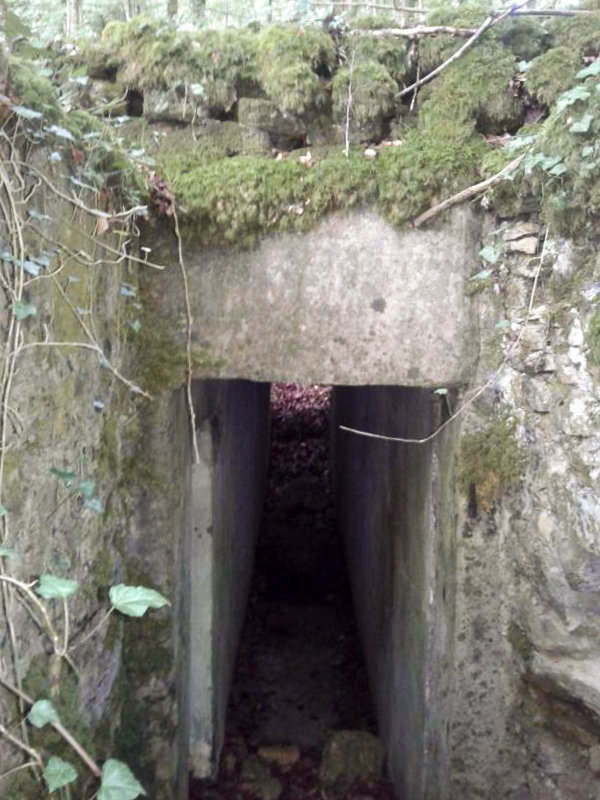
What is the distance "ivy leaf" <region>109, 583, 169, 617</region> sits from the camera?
180 cm

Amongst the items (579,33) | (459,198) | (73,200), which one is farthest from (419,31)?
(73,200)

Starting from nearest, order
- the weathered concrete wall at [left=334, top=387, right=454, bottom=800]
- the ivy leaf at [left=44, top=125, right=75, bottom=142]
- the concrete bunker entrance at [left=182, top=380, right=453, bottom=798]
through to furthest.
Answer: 1. the ivy leaf at [left=44, top=125, right=75, bottom=142]
2. the weathered concrete wall at [left=334, top=387, right=454, bottom=800]
3. the concrete bunker entrance at [left=182, top=380, right=453, bottom=798]

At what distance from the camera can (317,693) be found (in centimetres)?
511

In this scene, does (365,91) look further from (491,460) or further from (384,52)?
(491,460)

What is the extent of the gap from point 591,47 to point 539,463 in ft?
5.26

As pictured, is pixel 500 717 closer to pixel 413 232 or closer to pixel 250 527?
pixel 413 232

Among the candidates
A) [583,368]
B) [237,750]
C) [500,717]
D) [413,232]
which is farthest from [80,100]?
[237,750]

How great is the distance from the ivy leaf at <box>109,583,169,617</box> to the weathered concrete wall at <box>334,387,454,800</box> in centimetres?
140

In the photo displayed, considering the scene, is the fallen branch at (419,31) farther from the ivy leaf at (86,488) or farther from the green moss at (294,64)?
the ivy leaf at (86,488)

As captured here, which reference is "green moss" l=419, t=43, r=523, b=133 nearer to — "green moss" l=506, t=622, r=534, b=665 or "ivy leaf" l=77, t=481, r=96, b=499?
"ivy leaf" l=77, t=481, r=96, b=499

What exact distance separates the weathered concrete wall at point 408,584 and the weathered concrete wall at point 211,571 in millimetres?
999

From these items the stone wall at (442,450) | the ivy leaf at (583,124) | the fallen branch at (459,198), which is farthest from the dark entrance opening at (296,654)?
the ivy leaf at (583,124)

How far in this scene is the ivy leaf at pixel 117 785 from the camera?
5.55 ft

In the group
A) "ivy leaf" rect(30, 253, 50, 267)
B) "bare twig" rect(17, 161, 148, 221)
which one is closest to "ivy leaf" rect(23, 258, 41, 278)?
"ivy leaf" rect(30, 253, 50, 267)
